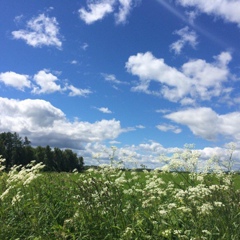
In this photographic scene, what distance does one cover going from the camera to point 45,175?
11773mm

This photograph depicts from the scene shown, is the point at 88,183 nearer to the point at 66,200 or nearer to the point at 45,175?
the point at 66,200

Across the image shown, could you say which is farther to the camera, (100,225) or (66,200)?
(66,200)

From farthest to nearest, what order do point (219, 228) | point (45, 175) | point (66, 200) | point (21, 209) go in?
point (45, 175) → point (66, 200) → point (21, 209) → point (219, 228)

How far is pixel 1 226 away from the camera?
22.0ft

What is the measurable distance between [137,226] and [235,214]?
1.75 m

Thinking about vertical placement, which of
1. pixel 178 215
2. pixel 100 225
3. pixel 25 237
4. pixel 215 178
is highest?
pixel 215 178

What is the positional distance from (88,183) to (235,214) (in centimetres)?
354

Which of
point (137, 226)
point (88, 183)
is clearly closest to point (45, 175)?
point (88, 183)

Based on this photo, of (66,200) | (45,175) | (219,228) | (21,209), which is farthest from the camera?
(45,175)

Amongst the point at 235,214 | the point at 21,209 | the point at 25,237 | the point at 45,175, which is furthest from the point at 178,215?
the point at 45,175

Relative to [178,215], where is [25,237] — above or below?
below

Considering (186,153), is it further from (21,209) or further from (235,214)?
(21,209)

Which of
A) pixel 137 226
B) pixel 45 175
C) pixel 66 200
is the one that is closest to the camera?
pixel 137 226

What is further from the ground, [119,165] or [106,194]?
[119,165]
